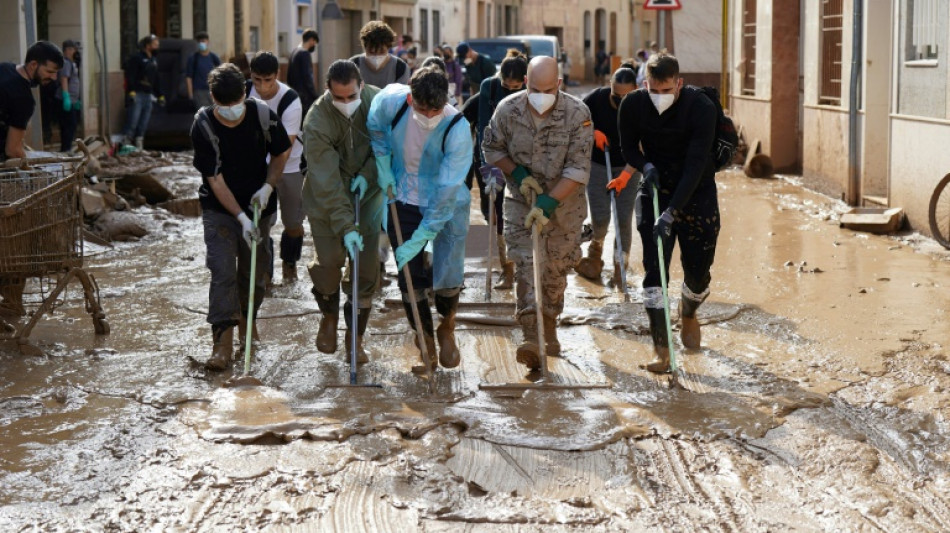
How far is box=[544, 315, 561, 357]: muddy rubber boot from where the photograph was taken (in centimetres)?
801

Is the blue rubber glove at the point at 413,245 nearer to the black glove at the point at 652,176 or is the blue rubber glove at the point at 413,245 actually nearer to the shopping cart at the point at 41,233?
the black glove at the point at 652,176

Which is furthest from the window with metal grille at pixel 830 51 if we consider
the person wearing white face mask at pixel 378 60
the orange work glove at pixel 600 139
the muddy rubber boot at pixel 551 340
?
the muddy rubber boot at pixel 551 340

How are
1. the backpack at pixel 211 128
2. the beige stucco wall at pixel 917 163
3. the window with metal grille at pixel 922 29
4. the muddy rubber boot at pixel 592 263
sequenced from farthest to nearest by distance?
1. the window with metal grille at pixel 922 29
2. the beige stucco wall at pixel 917 163
3. the muddy rubber boot at pixel 592 263
4. the backpack at pixel 211 128

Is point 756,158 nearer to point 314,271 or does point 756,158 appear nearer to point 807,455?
point 314,271

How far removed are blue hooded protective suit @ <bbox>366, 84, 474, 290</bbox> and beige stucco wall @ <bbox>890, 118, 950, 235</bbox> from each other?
6358 millimetres

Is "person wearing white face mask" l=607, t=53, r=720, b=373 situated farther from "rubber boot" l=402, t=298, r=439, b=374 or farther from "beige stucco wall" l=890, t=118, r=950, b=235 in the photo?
"beige stucco wall" l=890, t=118, r=950, b=235

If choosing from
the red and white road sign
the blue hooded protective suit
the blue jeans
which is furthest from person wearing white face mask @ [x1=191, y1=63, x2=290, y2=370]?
the blue jeans

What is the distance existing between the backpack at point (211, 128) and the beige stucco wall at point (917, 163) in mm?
6797

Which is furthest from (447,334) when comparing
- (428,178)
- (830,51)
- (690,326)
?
(830,51)

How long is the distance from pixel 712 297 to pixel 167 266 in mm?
4506

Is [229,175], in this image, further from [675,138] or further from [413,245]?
[675,138]

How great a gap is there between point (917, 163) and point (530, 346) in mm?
6823

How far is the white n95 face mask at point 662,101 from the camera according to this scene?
7.64m

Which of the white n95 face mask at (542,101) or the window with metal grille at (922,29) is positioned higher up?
the window with metal grille at (922,29)
